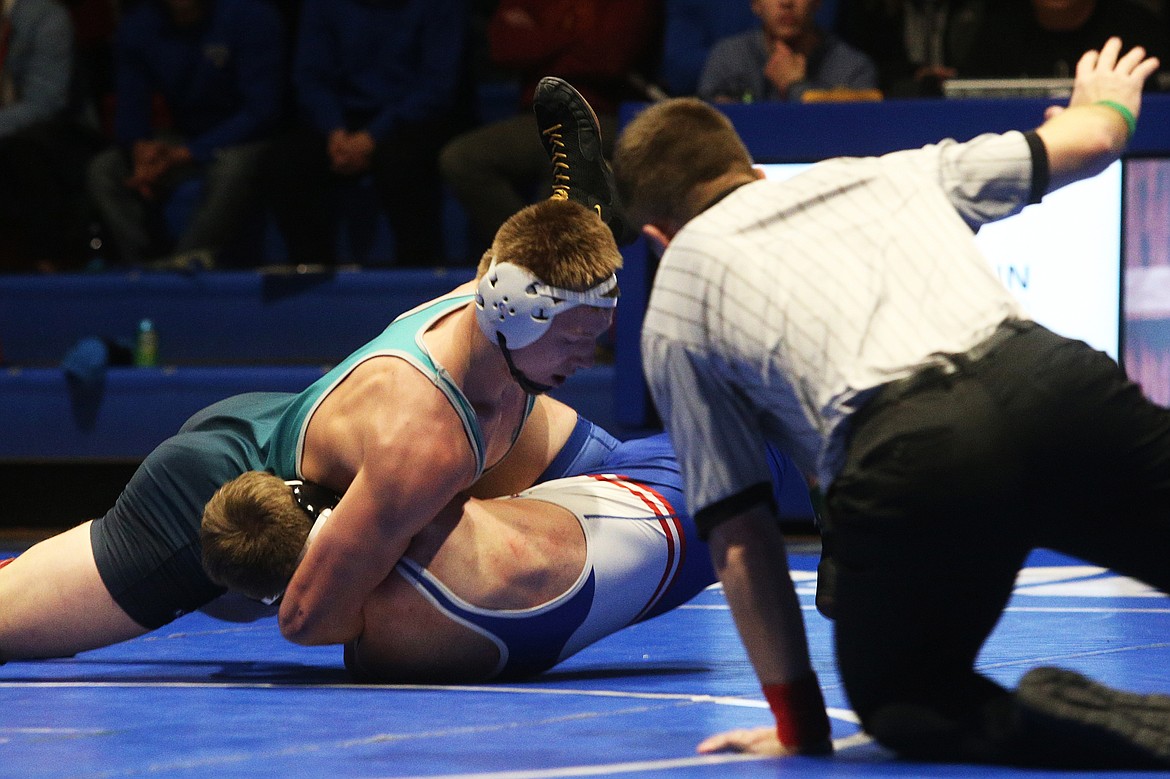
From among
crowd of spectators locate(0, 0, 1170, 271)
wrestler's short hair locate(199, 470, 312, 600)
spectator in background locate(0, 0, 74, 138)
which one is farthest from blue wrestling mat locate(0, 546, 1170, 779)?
spectator in background locate(0, 0, 74, 138)

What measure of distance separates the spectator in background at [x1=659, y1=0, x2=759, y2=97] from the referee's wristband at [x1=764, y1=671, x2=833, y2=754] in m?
4.90

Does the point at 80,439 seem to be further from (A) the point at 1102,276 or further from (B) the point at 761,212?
(B) the point at 761,212

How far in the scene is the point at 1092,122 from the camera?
2.48 meters

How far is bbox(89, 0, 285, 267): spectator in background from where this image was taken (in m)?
7.66

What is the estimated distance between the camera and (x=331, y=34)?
759 centimetres

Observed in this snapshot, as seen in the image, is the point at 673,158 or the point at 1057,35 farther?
the point at 1057,35

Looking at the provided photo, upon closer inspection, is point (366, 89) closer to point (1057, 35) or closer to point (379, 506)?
point (1057, 35)

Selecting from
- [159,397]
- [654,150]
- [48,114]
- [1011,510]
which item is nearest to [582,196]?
[654,150]

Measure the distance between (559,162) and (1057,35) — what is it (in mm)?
3260

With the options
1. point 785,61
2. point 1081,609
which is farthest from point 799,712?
point 785,61

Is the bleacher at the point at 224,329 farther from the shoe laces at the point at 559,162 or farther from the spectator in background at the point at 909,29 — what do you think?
the shoe laces at the point at 559,162

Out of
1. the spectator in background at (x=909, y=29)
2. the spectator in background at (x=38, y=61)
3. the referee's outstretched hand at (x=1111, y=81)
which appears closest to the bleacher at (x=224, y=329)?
the spectator in background at (x=38, y=61)

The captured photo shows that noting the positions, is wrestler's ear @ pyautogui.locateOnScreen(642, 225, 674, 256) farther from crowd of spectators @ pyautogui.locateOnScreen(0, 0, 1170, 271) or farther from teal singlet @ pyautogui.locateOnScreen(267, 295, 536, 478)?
crowd of spectators @ pyautogui.locateOnScreen(0, 0, 1170, 271)

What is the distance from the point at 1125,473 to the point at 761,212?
62cm
